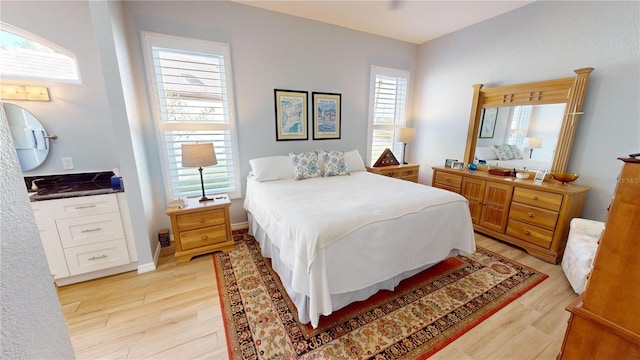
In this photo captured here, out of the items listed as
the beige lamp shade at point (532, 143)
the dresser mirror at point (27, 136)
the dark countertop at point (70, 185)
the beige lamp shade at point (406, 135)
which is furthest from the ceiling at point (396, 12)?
the dark countertop at point (70, 185)

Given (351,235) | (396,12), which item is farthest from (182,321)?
(396,12)

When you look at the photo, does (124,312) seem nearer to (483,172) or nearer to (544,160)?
(483,172)

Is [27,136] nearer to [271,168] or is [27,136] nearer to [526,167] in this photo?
[271,168]

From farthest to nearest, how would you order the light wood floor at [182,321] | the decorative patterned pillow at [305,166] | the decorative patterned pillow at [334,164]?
the decorative patterned pillow at [334,164]
the decorative patterned pillow at [305,166]
the light wood floor at [182,321]

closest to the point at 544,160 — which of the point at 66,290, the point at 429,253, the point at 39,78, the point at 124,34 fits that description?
the point at 429,253

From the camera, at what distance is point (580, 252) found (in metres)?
2.02

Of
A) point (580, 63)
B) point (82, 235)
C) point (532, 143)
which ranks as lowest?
point (82, 235)

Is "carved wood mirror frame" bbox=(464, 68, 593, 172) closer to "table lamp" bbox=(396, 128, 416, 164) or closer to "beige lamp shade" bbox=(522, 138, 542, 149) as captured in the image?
"beige lamp shade" bbox=(522, 138, 542, 149)

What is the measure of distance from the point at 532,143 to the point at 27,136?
530cm

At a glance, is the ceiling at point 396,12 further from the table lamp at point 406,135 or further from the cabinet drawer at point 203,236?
the cabinet drawer at point 203,236

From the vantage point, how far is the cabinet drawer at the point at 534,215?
8.11 feet

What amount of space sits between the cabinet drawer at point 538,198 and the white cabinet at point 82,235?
13.6 ft

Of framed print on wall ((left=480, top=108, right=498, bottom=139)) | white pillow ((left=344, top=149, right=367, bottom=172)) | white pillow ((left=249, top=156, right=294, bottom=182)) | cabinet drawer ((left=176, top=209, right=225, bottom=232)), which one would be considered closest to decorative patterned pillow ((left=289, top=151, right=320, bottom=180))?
white pillow ((left=249, top=156, right=294, bottom=182))

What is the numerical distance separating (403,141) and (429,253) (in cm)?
243
